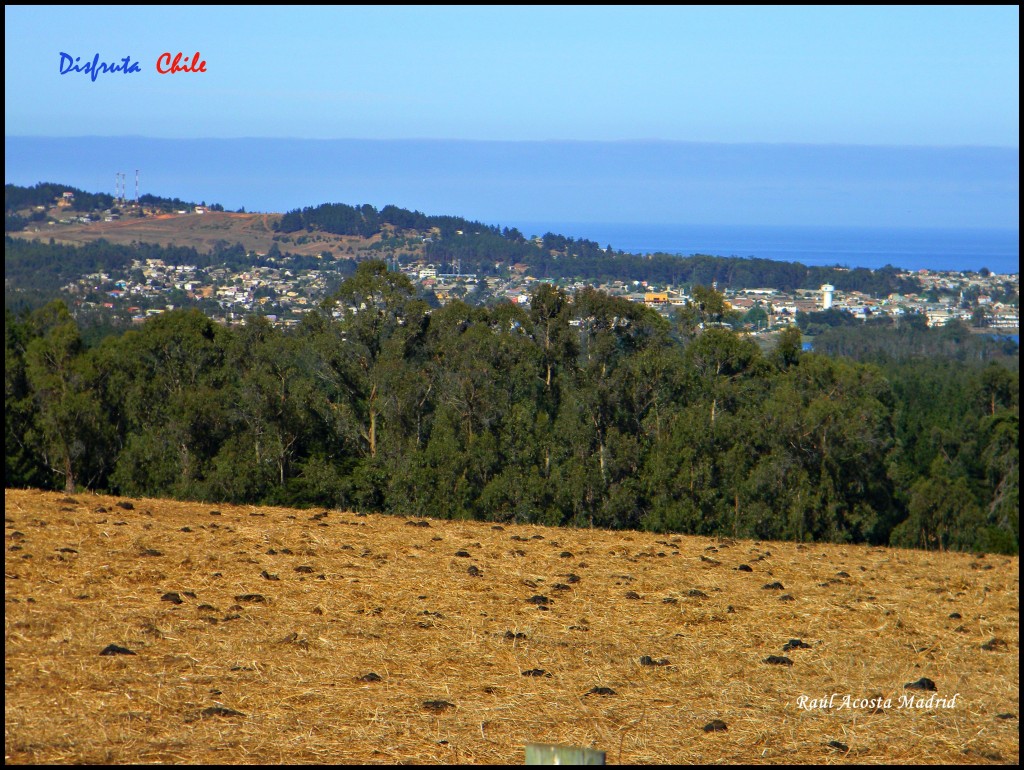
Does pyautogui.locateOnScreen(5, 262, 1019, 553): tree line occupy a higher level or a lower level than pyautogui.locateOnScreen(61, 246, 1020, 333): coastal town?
lower

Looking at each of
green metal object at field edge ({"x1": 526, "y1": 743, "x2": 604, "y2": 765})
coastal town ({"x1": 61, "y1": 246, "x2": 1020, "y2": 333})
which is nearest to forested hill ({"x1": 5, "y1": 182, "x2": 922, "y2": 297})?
coastal town ({"x1": 61, "y1": 246, "x2": 1020, "y2": 333})

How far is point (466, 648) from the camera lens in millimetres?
7320

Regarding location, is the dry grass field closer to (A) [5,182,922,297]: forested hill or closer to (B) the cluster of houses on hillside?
(B) the cluster of houses on hillside

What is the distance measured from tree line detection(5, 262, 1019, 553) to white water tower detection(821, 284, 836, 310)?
3504 centimetres

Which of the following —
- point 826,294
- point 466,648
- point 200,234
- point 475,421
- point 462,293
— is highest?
point 200,234

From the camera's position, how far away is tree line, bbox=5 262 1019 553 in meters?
27.0

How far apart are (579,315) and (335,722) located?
25.7m

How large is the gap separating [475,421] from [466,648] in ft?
71.6

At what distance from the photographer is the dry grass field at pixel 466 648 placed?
18.1 feet

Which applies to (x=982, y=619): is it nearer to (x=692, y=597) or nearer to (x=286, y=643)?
(x=692, y=597)

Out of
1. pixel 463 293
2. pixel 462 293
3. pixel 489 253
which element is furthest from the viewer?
pixel 489 253

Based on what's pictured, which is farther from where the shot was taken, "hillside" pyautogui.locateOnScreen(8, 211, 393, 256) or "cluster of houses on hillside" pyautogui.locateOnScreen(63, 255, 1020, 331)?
"hillside" pyautogui.locateOnScreen(8, 211, 393, 256)

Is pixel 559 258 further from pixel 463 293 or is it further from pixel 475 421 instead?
pixel 475 421

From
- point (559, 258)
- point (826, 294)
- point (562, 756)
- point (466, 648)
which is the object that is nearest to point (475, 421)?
point (466, 648)
